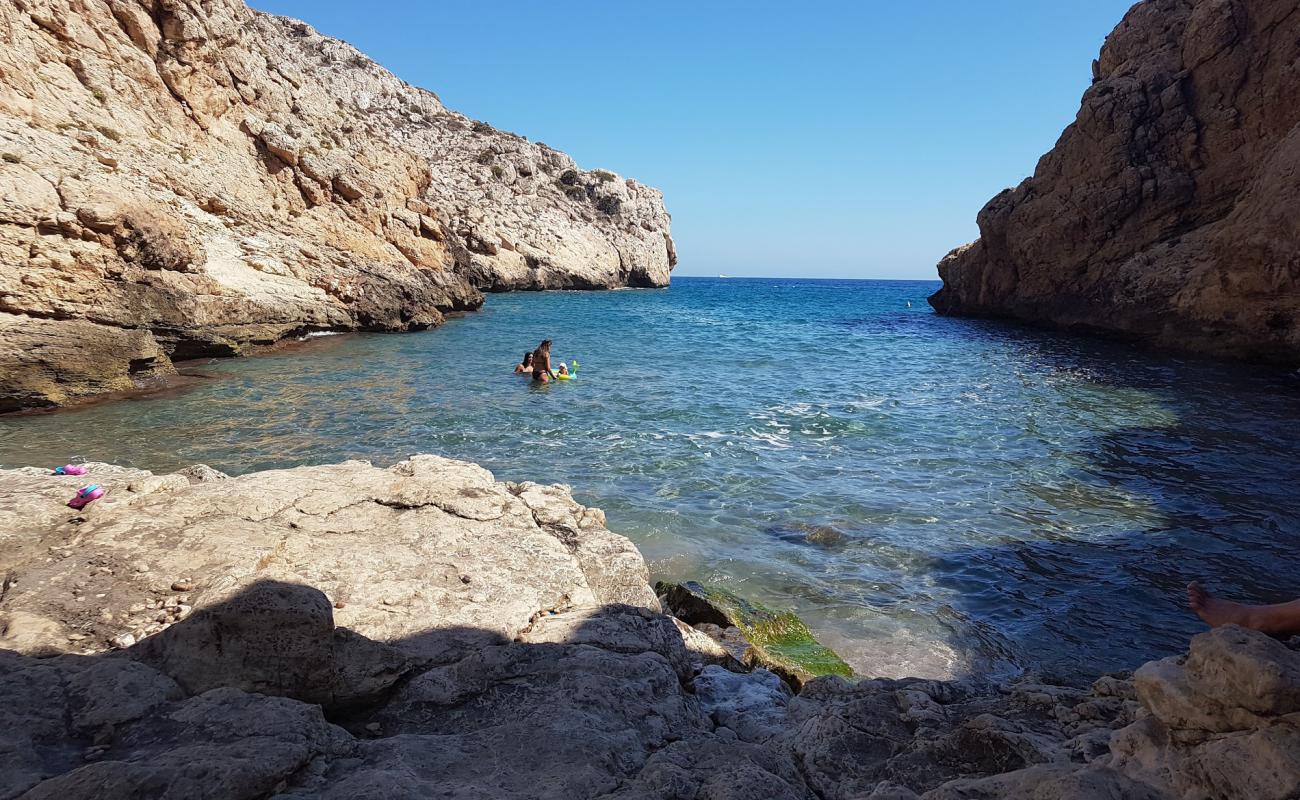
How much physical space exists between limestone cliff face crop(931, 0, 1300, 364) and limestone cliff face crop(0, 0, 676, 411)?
79.8 feet

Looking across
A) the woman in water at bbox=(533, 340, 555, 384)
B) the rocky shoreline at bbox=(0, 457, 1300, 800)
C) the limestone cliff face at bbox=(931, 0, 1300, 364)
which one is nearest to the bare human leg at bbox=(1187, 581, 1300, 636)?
the rocky shoreline at bbox=(0, 457, 1300, 800)

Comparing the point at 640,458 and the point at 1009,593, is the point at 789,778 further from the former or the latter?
the point at 640,458

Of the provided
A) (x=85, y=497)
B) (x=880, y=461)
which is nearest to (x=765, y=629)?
(x=85, y=497)

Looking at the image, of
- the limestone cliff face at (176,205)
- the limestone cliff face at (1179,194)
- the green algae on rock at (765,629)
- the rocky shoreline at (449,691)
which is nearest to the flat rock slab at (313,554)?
the rocky shoreline at (449,691)

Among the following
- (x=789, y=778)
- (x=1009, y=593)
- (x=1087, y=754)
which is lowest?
(x=1009, y=593)

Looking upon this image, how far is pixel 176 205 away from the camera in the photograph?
17234 millimetres

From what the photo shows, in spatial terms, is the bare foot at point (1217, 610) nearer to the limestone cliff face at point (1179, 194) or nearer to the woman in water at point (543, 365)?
the woman in water at point (543, 365)

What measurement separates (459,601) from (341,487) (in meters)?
1.99

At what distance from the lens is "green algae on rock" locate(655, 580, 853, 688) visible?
4656 mm

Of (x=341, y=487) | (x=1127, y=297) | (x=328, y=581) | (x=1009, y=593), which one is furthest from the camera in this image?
(x=1127, y=297)

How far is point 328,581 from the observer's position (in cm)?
396

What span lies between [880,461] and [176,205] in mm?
18153

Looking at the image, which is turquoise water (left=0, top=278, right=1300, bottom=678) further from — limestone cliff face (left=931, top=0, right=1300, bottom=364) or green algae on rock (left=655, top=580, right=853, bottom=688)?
limestone cliff face (left=931, top=0, right=1300, bottom=364)

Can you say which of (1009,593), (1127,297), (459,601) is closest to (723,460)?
(1009,593)
